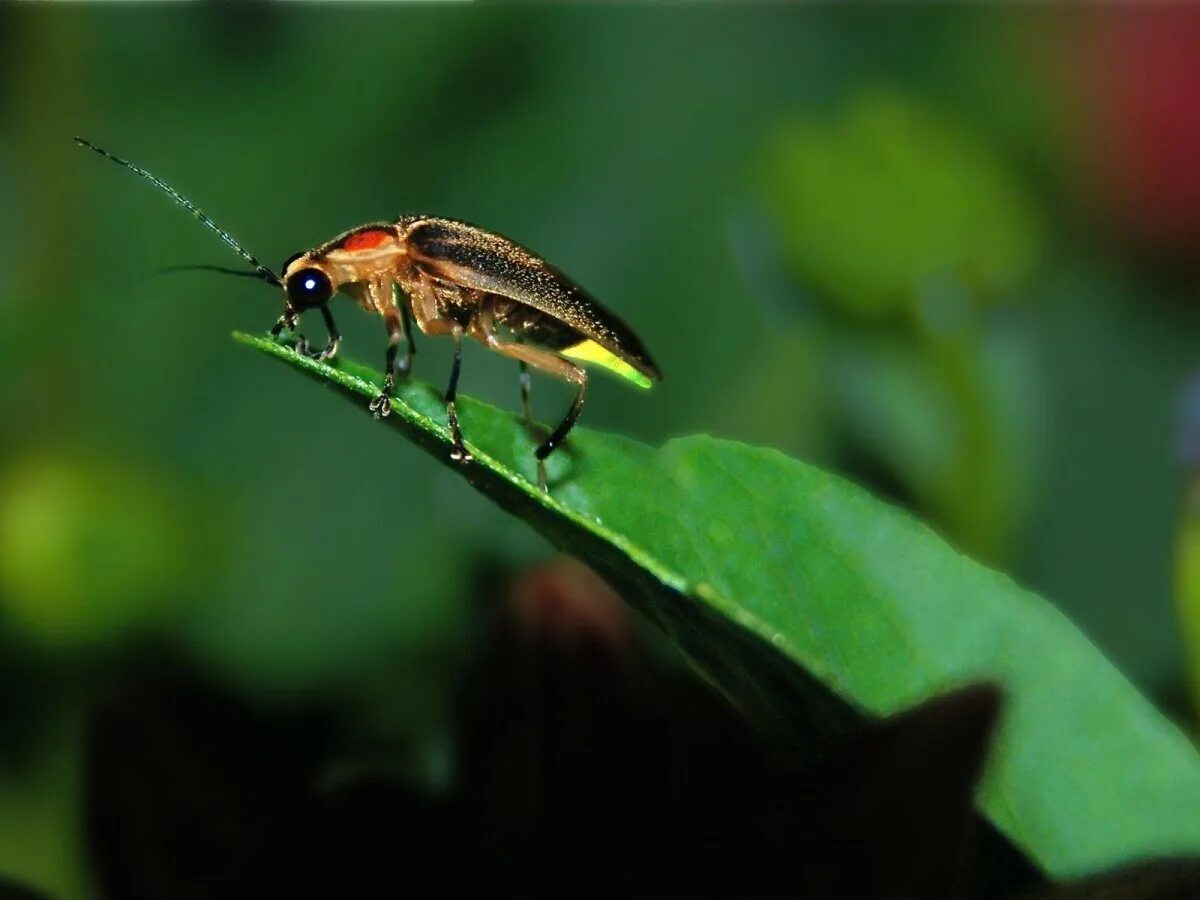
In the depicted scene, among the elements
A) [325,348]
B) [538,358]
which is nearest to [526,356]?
[538,358]

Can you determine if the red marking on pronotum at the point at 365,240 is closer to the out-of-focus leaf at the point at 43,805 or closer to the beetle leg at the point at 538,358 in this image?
the beetle leg at the point at 538,358

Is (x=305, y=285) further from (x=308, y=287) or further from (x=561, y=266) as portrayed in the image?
(x=561, y=266)

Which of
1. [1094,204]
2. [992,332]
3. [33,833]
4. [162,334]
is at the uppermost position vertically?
[1094,204]

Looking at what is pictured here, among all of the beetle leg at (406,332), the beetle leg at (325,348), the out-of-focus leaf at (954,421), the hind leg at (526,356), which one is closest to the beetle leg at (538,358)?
the hind leg at (526,356)

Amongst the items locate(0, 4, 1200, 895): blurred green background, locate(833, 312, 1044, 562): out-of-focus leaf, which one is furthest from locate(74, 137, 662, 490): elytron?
locate(833, 312, 1044, 562): out-of-focus leaf

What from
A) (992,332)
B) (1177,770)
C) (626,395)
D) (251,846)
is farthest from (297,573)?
(1177,770)

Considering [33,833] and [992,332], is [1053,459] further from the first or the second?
[33,833]

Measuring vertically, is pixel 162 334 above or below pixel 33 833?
above
